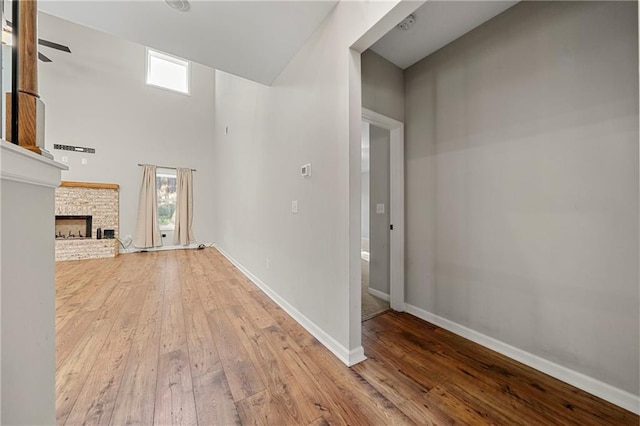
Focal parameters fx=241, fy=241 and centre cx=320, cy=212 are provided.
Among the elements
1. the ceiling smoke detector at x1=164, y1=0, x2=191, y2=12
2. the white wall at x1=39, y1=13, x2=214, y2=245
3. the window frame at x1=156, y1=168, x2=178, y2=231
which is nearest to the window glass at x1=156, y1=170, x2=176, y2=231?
the window frame at x1=156, y1=168, x2=178, y2=231

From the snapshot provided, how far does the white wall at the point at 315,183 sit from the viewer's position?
5.72 ft

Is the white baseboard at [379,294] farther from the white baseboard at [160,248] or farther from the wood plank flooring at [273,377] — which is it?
the white baseboard at [160,248]

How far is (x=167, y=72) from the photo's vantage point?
6.49 meters

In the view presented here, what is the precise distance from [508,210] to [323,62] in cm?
189

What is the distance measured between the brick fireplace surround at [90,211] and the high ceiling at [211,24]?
4723 mm

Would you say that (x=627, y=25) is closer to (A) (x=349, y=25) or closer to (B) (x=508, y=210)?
(B) (x=508, y=210)

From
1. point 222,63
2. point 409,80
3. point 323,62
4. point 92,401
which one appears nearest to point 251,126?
point 222,63

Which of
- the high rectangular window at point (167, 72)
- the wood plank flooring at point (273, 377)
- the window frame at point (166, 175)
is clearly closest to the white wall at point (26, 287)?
the wood plank flooring at point (273, 377)

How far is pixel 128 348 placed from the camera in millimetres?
1854

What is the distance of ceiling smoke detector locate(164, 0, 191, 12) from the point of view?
1731 mm

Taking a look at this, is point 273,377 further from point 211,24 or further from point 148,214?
point 148,214

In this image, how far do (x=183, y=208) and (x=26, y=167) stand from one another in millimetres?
6346

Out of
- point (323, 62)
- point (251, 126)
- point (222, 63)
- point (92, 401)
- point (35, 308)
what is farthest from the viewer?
point (251, 126)

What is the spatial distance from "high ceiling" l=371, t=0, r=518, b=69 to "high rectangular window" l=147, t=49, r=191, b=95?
6286 millimetres
